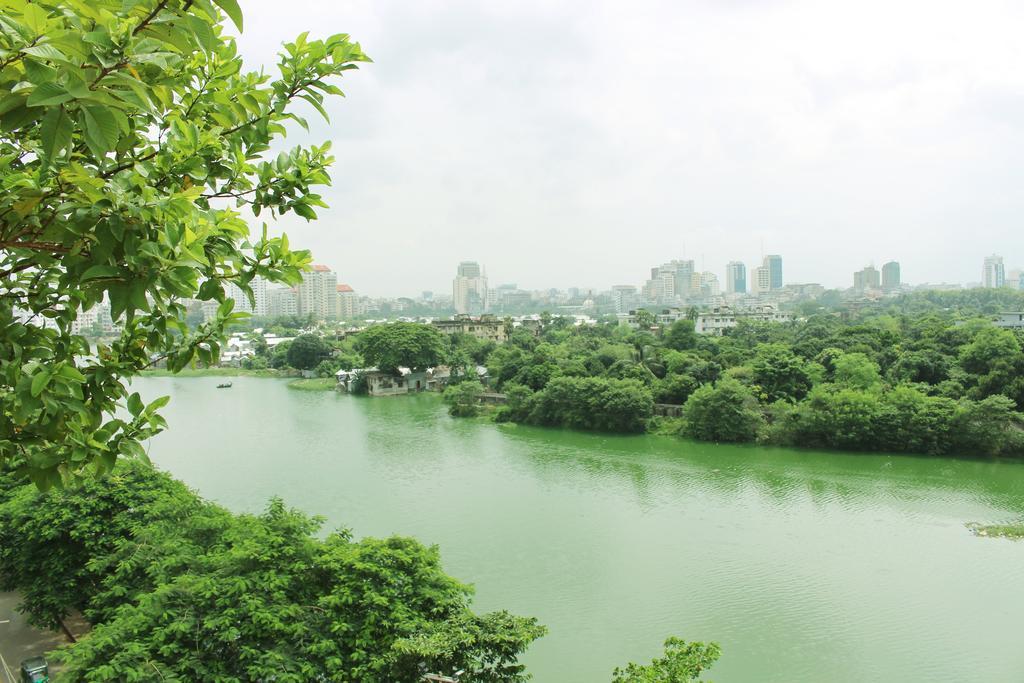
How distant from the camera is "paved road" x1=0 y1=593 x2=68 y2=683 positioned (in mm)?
4258

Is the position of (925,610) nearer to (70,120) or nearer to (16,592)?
(70,120)

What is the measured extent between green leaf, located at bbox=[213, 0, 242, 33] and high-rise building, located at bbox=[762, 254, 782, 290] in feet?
275

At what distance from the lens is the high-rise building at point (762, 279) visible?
79.0 meters

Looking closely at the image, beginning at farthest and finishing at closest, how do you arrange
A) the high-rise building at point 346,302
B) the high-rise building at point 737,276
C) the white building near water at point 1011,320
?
the high-rise building at point 737,276 < the high-rise building at point 346,302 < the white building near water at point 1011,320

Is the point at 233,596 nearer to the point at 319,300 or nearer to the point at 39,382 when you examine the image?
the point at 39,382

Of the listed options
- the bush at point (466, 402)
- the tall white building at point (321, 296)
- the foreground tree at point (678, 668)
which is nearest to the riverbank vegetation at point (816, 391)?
the bush at point (466, 402)

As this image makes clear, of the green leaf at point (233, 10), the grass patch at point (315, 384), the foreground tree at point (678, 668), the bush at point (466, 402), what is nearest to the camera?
the green leaf at point (233, 10)

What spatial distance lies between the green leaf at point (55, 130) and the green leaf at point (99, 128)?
22 millimetres

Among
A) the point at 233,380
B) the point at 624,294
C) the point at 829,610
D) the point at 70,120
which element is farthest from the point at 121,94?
the point at 624,294

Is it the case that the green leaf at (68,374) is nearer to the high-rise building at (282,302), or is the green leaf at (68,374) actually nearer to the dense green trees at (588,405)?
the dense green trees at (588,405)

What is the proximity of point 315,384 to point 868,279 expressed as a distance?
6740cm

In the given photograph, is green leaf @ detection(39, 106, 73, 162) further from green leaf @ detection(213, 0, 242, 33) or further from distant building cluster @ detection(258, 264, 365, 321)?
distant building cluster @ detection(258, 264, 365, 321)

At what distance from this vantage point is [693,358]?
49.0 ft

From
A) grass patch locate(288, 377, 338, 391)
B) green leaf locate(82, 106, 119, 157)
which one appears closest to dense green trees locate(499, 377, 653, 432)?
grass patch locate(288, 377, 338, 391)
